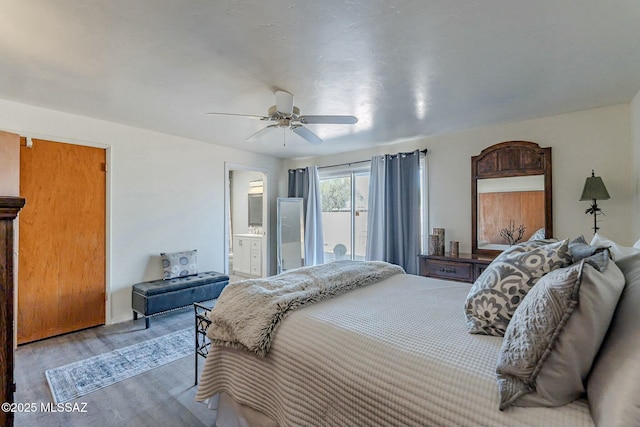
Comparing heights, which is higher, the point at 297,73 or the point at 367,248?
the point at 297,73

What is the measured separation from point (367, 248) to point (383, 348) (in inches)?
138

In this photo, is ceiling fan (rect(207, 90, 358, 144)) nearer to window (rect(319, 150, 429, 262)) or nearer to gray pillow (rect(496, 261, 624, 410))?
gray pillow (rect(496, 261, 624, 410))

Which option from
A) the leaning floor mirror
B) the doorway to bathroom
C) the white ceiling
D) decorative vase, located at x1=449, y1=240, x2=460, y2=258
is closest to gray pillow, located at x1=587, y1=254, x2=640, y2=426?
the white ceiling

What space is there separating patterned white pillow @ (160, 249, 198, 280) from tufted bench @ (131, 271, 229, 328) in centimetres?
7

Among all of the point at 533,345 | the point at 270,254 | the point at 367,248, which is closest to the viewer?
the point at 533,345

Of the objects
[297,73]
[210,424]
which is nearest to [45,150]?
[297,73]

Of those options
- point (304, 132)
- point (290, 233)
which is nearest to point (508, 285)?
point (304, 132)

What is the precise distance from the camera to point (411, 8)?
1.55 metres

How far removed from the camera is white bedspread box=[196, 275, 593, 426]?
3.17ft

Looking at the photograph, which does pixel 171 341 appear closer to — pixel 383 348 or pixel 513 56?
pixel 383 348

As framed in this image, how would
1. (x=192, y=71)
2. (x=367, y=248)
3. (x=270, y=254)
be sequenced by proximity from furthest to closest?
(x=270, y=254) < (x=367, y=248) < (x=192, y=71)

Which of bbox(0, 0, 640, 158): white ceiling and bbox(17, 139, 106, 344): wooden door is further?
bbox(17, 139, 106, 344): wooden door

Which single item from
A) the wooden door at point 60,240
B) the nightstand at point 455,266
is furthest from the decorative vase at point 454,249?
the wooden door at point 60,240

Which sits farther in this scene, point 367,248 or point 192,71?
point 367,248
